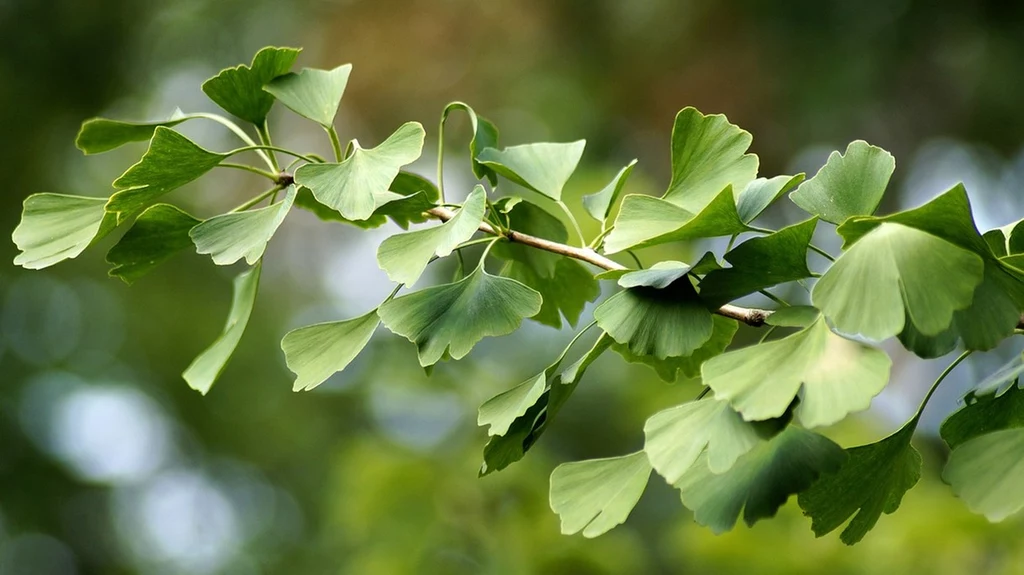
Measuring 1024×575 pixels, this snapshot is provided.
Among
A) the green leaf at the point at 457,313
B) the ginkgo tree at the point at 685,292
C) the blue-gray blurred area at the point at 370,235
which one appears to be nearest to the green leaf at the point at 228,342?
the ginkgo tree at the point at 685,292

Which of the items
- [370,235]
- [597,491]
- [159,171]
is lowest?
[370,235]

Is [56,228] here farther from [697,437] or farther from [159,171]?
[697,437]

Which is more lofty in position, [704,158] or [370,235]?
[704,158]

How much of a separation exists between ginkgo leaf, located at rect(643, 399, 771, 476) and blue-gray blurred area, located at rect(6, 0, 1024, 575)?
3.77 feet

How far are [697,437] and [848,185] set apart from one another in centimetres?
14

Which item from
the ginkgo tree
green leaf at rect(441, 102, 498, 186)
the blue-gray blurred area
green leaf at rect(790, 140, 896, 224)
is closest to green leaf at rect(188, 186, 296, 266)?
the ginkgo tree

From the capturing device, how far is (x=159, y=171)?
443 millimetres

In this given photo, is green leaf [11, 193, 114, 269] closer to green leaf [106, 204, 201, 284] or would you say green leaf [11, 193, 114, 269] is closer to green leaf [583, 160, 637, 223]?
green leaf [106, 204, 201, 284]

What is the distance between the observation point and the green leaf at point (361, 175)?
41 centimetres

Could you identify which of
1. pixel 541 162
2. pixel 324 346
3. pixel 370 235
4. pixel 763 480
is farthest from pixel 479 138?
pixel 370 235

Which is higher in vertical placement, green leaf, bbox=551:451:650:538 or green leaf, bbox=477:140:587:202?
green leaf, bbox=477:140:587:202

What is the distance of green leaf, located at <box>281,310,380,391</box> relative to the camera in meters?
0.44

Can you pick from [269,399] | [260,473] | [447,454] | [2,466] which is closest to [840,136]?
[447,454]

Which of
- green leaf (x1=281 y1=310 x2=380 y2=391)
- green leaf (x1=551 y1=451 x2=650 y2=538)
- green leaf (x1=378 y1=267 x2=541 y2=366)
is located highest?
green leaf (x1=378 y1=267 x2=541 y2=366)
